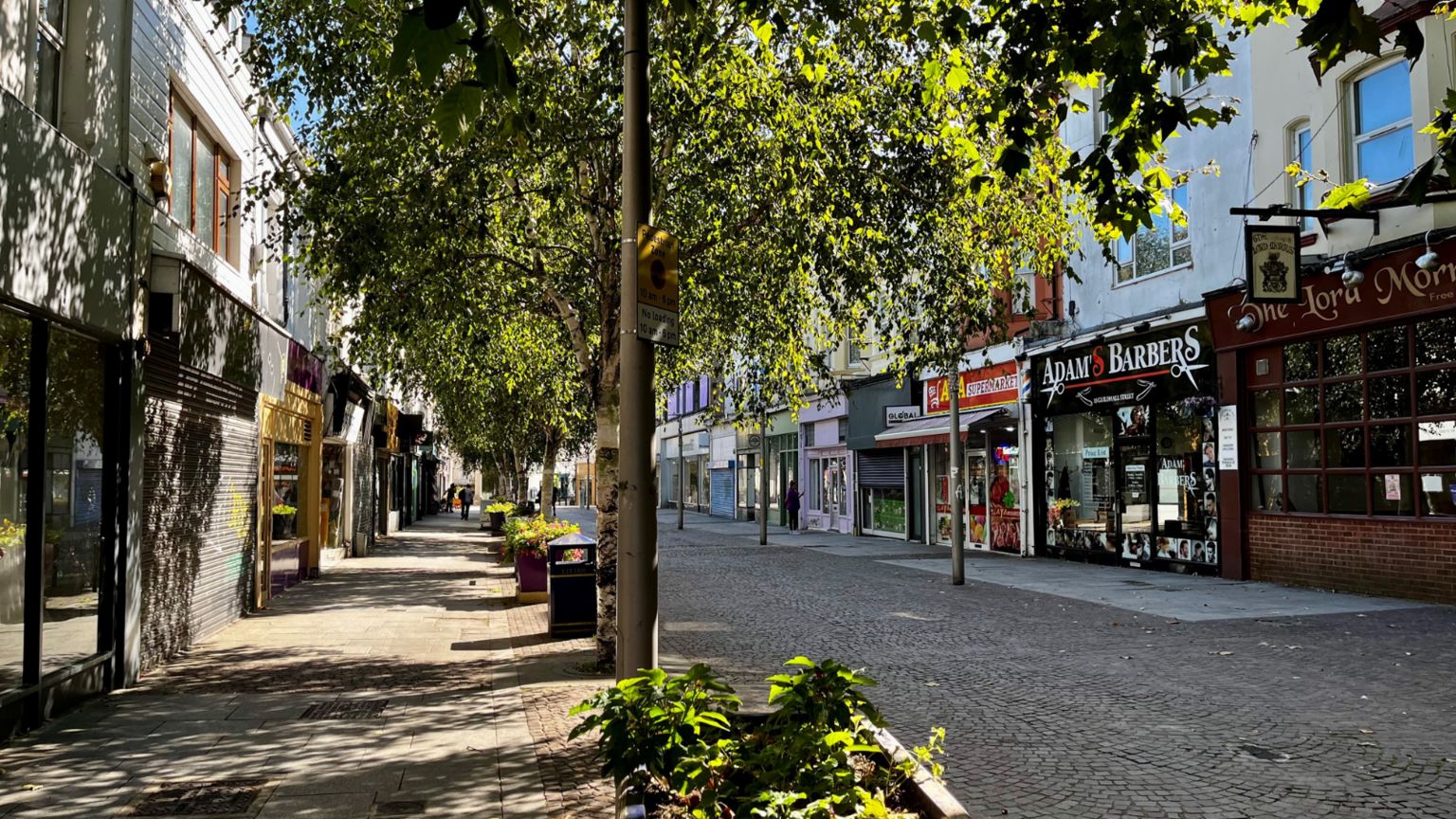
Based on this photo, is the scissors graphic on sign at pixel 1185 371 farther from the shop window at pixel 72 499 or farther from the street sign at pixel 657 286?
the shop window at pixel 72 499

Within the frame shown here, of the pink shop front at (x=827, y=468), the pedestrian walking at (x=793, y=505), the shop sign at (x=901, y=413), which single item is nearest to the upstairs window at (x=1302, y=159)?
the shop sign at (x=901, y=413)

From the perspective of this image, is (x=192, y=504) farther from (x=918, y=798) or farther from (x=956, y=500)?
(x=956, y=500)

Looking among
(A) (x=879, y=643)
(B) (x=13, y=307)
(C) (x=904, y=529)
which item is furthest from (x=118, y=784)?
(C) (x=904, y=529)

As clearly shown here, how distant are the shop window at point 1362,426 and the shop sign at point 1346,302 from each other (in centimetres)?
31

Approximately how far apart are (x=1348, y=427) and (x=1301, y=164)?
373cm

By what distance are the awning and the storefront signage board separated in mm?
6193

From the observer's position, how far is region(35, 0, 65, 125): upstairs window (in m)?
7.31

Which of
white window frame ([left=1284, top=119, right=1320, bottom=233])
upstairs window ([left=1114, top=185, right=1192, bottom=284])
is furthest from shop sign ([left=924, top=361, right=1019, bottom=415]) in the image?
white window frame ([left=1284, top=119, right=1320, bottom=233])

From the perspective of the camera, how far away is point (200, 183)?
38.1 ft

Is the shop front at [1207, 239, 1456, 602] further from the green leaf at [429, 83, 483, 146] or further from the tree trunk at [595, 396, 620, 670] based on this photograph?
the green leaf at [429, 83, 483, 146]

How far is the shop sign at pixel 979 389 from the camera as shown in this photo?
886 inches

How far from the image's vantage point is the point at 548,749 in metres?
6.36

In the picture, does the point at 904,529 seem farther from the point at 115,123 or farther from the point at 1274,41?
the point at 115,123

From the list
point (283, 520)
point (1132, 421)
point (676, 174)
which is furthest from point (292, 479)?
point (1132, 421)
